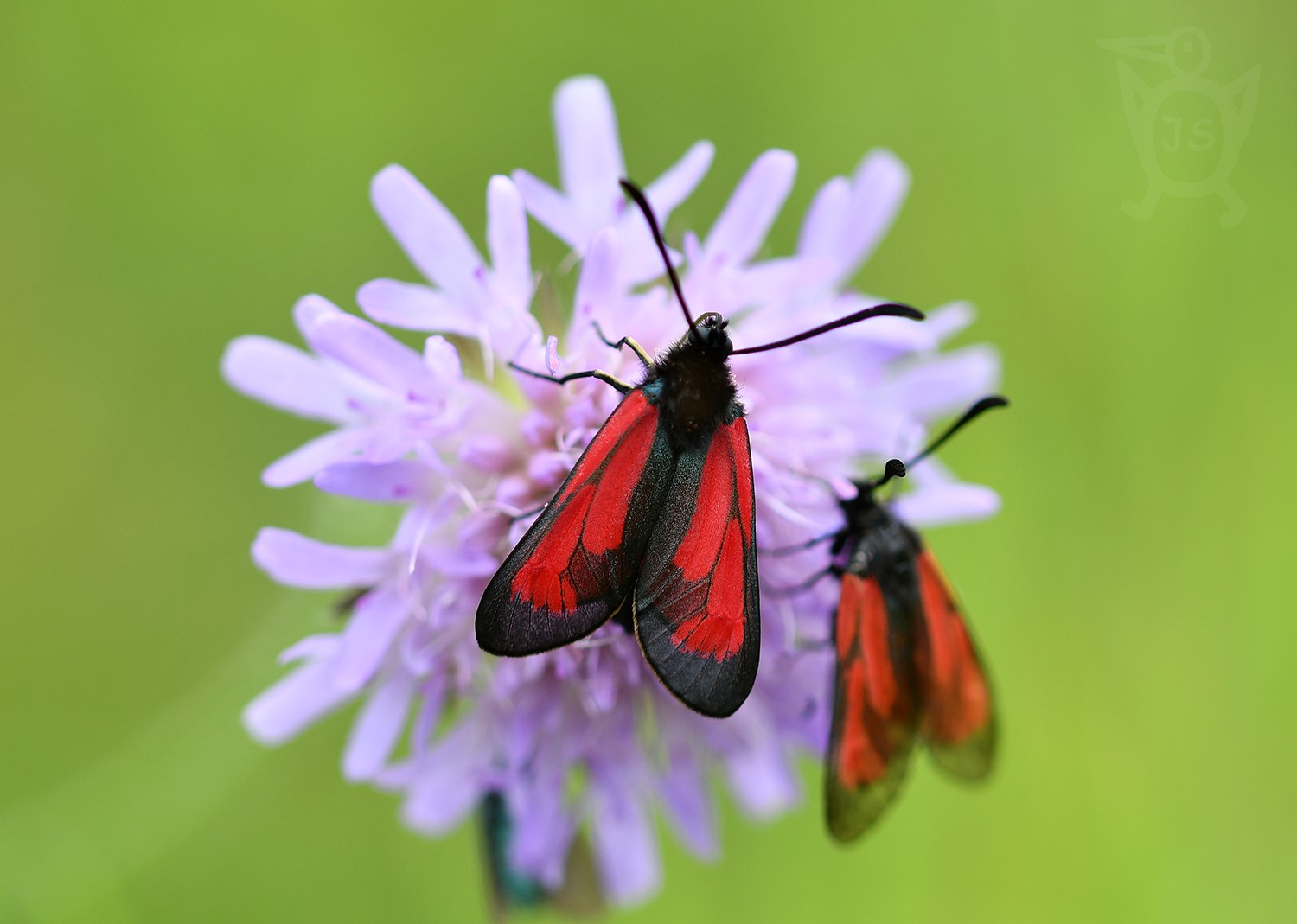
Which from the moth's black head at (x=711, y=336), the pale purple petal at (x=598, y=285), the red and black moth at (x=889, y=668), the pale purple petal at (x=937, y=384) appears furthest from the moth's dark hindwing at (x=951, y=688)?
the pale purple petal at (x=598, y=285)

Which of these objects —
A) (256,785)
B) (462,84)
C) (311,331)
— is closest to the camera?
(311,331)

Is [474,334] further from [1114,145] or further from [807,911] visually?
[1114,145]

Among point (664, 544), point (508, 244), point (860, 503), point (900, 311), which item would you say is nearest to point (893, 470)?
point (860, 503)

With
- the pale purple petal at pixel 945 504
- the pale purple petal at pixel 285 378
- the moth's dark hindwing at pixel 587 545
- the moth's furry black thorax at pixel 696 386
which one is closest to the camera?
the moth's dark hindwing at pixel 587 545

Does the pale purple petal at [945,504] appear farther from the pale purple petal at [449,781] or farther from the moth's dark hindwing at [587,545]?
the pale purple petal at [449,781]

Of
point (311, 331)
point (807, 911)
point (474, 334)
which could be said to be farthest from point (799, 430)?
point (807, 911)

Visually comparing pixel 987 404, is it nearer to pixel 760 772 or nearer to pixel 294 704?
pixel 760 772
